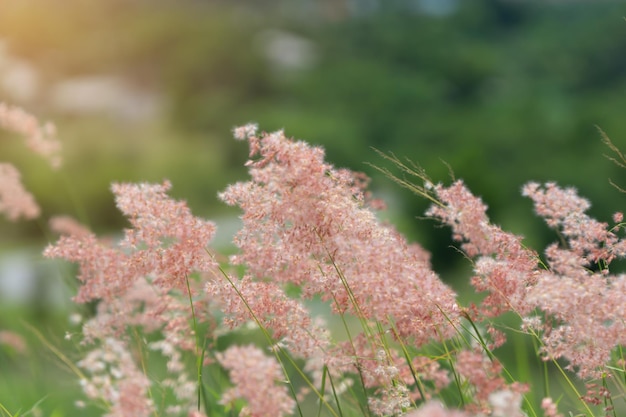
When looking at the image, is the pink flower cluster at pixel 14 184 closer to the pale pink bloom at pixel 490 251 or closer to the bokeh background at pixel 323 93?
the pale pink bloom at pixel 490 251

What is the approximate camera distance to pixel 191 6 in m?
33.3

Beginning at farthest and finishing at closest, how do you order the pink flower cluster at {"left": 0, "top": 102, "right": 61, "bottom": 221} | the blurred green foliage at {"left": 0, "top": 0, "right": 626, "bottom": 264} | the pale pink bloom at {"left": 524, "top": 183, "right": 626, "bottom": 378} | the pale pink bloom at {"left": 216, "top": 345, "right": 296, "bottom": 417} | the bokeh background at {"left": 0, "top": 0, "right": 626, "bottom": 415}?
the blurred green foliage at {"left": 0, "top": 0, "right": 626, "bottom": 264} → the bokeh background at {"left": 0, "top": 0, "right": 626, "bottom": 415} → the pink flower cluster at {"left": 0, "top": 102, "right": 61, "bottom": 221} → the pale pink bloom at {"left": 524, "top": 183, "right": 626, "bottom": 378} → the pale pink bloom at {"left": 216, "top": 345, "right": 296, "bottom": 417}

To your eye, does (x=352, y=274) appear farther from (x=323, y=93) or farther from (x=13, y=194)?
(x=323, y=93)

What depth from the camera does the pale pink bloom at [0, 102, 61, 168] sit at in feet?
10.6

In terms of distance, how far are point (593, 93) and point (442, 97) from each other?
490 centimetres

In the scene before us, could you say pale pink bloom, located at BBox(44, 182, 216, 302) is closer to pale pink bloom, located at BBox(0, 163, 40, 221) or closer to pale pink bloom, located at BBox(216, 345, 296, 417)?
pale pink bloom, located at BBox(216, 345, 296, 417)

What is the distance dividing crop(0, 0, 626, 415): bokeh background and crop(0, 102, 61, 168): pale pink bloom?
26.3ft

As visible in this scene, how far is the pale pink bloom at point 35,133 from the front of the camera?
127 inches

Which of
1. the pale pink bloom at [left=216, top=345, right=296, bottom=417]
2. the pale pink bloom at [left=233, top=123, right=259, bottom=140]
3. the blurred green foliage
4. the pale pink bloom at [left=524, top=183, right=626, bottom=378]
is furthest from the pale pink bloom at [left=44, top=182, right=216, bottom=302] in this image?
the blurred green foliage

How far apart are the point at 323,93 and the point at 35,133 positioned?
24956 mm

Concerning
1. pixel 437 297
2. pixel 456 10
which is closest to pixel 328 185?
pixel 437 297

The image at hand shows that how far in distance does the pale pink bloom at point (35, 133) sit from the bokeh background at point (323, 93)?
8003mm

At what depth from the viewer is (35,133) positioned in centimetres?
344

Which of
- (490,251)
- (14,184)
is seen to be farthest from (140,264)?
(14,184)
